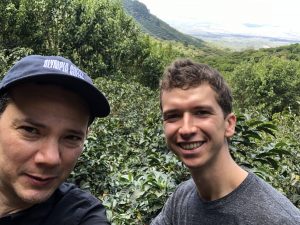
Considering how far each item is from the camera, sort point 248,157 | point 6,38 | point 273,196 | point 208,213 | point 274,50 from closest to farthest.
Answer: point 273,196
point 208,213
point 248,157
point 6,38
point 274,50

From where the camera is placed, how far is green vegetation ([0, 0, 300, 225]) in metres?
2.91

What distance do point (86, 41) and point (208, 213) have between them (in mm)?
18947

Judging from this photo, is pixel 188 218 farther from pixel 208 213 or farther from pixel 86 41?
pixel 86 41

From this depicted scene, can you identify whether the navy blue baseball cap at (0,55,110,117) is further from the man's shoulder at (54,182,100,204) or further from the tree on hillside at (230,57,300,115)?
the tree on hillside at (230,57,300,115)

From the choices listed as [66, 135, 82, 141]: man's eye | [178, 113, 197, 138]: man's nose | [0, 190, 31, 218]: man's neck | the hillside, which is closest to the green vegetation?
[178, 113, 197, 138]: man's nose

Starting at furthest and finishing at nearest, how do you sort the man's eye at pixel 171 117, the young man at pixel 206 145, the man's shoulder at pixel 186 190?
the man's shoulder at pixel 186 190 < the man's eye at pixel 171 117 < the young man at pixel 206 145

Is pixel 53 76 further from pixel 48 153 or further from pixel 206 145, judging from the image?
pixel 206 145

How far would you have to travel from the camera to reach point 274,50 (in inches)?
2330

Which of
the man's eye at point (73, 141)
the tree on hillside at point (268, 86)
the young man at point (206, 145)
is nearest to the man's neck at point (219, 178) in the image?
the young man at point (206, 145)

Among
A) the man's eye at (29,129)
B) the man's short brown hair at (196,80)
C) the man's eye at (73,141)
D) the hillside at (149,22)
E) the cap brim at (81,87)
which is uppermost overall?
the hillside at (149,22)

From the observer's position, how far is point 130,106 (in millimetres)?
11844

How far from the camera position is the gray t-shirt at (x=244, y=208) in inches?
62.7

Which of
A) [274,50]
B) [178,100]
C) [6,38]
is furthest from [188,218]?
[274,50]

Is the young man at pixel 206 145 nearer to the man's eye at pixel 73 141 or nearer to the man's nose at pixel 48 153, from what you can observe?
the man's eye at pixel 73 141
